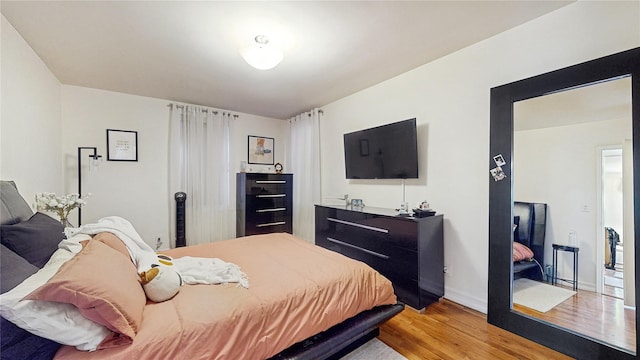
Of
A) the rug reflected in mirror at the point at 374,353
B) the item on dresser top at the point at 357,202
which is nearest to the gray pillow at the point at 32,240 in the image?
the rug reflected in mirror at the point at 374,353

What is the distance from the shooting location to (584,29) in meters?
1.85

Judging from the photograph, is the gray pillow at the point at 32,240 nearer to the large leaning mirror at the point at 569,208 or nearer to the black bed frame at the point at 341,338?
the black bed frame at the point at 341,338

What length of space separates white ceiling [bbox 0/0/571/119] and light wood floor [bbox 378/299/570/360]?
2481 millimetres

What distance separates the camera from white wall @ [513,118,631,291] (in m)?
1.78

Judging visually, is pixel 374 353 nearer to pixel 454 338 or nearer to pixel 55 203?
pixel 454 338

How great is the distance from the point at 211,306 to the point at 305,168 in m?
3.37

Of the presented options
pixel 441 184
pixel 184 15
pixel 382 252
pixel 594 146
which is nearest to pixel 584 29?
pixel 594 146

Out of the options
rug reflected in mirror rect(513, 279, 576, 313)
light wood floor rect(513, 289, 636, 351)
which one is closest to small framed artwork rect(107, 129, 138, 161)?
rug reflected in mirror rect(513, 279, 576, 313)

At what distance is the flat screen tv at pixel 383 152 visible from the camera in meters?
2.86

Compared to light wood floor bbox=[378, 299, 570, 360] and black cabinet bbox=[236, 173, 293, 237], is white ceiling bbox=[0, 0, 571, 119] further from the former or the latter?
light wood floor bbox=[378, 299, 570, 360]

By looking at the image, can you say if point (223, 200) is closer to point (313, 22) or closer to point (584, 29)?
point (313, 22)

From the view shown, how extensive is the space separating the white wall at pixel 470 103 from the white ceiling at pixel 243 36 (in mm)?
151

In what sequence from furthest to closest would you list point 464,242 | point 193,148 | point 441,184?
point 193,148 → point 441,184 → point 464,242

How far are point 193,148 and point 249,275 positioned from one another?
10.0ft
